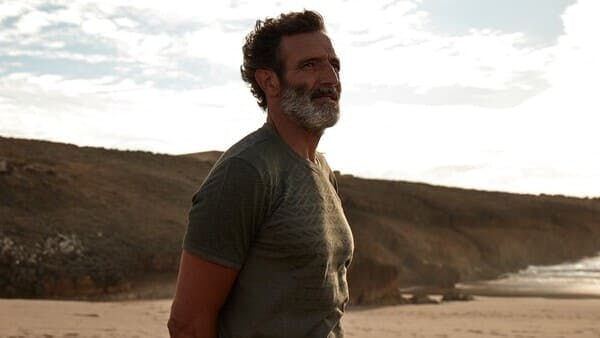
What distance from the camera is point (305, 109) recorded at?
229 centimetres

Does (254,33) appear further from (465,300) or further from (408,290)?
(408,290)

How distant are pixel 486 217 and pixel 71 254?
22664mm

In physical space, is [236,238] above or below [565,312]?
above

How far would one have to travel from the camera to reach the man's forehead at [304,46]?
7.63 feet

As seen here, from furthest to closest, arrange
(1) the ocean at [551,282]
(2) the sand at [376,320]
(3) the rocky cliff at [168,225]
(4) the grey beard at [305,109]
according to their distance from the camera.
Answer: (1) the ocean at [551,282]
(3) the rocky cliff at [168,225]
(2) the sand at [376,320]
(4) the grey beard at [305,109]

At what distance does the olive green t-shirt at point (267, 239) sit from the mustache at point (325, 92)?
0.71 feet

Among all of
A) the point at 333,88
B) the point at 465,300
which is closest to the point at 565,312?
the point at 465,300

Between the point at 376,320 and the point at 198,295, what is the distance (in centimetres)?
1251

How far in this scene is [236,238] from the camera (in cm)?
202

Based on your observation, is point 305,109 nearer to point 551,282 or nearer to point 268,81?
point 268,81

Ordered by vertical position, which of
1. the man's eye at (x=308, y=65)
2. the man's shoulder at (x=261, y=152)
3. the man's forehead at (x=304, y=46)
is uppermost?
the man's forehead at (x=304, y=46)

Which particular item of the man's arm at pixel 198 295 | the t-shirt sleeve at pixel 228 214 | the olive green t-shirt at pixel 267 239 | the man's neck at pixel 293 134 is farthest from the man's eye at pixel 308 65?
the man's arm at pixel 198 295

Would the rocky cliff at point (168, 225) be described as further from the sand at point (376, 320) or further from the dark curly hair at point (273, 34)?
the dark curly hair at point (273, 34)

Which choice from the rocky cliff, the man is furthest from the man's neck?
the rocky cliff
